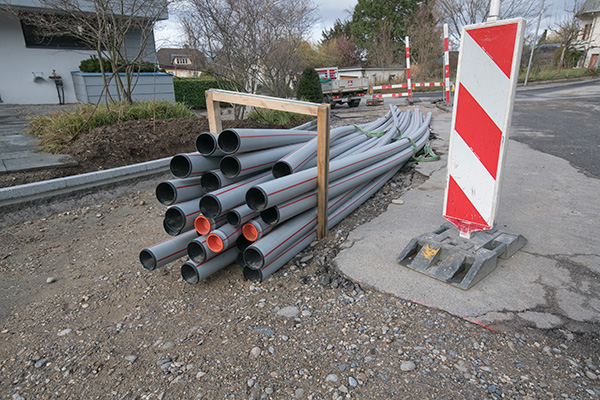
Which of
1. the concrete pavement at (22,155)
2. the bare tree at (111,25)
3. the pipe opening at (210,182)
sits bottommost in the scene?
the concrete pavement at (22,155)

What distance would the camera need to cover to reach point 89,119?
655 cm

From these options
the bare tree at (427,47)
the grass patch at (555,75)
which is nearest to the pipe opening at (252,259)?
the bare tree at (427,47)

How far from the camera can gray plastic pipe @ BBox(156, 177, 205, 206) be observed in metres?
2.98

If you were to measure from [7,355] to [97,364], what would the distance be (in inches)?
25.8

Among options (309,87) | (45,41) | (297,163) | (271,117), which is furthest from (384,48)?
(297,163)

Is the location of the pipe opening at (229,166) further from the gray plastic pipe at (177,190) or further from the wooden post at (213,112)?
the wooden post at (213,112)

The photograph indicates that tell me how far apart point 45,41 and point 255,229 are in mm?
16043

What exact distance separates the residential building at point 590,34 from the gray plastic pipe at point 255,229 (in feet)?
146

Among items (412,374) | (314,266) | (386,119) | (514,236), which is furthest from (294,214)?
(386,119)

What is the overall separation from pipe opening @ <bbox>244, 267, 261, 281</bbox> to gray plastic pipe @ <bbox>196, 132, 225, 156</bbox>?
992 mm

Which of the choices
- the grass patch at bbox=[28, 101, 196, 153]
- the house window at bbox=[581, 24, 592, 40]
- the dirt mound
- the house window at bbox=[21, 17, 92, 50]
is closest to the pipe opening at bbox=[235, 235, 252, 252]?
the dirt mound

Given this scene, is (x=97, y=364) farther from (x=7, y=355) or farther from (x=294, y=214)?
(x=294, y=214)

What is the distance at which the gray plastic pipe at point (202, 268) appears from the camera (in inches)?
113

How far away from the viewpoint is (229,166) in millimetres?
3092
